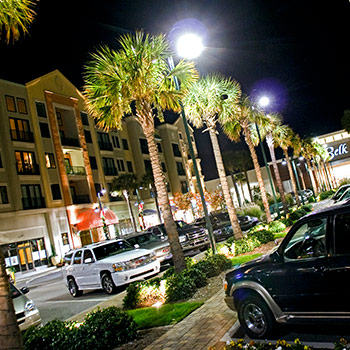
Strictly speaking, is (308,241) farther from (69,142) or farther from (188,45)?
(69,142)

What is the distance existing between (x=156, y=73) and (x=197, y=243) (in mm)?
10321

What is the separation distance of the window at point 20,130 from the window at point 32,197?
4778 mm

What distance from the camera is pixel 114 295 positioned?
492 inches

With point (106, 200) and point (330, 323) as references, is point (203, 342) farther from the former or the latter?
point (106, 200)

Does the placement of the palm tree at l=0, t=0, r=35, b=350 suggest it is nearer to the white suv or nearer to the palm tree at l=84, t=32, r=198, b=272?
the palm tree at l=84, t=32, r=198, b=272

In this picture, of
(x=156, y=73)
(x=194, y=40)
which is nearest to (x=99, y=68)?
(x=156, y=73)

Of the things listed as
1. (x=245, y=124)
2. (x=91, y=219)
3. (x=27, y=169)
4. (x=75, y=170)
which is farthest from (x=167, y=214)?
(x=75, y=170)

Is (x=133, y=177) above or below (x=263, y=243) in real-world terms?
above

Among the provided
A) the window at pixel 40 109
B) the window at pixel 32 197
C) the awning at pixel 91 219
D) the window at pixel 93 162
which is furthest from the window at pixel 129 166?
the window at pixel 32 197

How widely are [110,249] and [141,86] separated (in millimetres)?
6584

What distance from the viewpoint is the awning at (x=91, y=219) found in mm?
37125

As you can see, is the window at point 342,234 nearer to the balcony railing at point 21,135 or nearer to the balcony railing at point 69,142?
the balcony railing at point 21,135

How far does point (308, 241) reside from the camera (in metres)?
5.16

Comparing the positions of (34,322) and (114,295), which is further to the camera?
(114,295)
